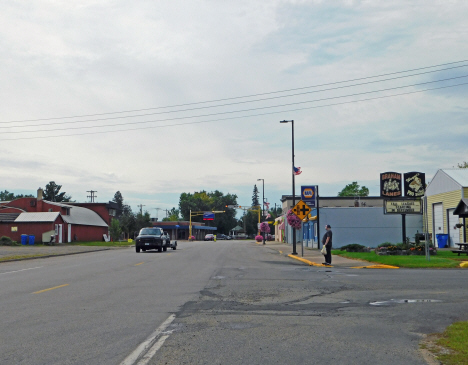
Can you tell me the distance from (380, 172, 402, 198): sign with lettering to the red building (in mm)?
37921

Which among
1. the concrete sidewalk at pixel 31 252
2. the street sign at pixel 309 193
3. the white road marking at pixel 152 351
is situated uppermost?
the street sign at pixel 309 193

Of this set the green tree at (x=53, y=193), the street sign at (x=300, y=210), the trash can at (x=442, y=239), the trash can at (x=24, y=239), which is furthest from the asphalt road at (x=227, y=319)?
the green tree at (x=53, y=193)

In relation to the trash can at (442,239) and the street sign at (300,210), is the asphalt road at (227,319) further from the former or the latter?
the trash can at (442,239)

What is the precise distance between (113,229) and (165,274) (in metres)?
54.9

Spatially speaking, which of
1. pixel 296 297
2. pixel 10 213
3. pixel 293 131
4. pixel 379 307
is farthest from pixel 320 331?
pixel 10 213

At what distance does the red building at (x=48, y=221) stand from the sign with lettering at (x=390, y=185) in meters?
37.9

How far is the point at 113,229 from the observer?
7181 cm

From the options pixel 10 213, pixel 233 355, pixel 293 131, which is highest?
pixel 293 131

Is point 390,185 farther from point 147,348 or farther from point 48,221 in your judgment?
point 48,221

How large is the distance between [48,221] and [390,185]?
4155 centimetres

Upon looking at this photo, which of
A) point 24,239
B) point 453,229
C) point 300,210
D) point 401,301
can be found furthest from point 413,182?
point 24,239

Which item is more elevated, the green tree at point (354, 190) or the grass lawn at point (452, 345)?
the green tree at point (354, 190)

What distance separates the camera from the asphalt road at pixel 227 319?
22.8 feet

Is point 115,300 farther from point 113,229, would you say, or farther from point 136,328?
point 113,229
